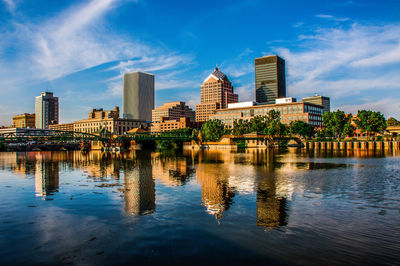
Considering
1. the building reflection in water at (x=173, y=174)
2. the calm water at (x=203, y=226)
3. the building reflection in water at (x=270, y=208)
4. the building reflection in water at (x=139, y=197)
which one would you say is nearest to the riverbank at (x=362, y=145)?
the building reflection in water at (x=173, y=174)

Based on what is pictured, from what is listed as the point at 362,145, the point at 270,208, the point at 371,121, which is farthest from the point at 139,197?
the point at 371,121

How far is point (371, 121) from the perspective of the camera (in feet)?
567

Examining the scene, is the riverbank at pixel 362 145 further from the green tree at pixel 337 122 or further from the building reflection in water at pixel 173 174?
the building reflection in water at pixel 173 174

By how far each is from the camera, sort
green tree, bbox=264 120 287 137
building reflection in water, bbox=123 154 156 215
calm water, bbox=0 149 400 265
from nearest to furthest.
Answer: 1. calm water, bbox=0 149 400 265
2. building reflection in water, bbox=123 154 156 215
3. green tree, bbox=264 120 287 137

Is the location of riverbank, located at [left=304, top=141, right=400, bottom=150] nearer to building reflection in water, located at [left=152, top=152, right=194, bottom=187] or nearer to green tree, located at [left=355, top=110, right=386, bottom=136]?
green tree, located at [left=355, top=110, right=386, bottom=136]

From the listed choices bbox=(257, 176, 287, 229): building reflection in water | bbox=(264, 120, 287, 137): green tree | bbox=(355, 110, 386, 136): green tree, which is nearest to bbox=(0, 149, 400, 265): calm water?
bbox=(257, 176, 287, 229): building reflection in water

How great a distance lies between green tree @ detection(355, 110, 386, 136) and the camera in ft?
562

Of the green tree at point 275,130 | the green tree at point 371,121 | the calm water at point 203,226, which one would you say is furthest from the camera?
the green tree at point 275,130

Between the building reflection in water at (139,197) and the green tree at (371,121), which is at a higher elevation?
the green tree at (371,121)

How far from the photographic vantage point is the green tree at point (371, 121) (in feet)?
562

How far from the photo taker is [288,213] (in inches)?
859

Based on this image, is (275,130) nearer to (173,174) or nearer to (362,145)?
(362,145)

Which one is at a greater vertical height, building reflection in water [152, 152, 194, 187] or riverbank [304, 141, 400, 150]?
riverbank [304, 141, 400, 150]

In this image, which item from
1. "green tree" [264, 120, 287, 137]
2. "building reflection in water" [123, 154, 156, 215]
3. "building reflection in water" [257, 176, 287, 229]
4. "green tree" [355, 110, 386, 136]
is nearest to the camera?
"building reflection in water" [257, 176, 287, 229]
